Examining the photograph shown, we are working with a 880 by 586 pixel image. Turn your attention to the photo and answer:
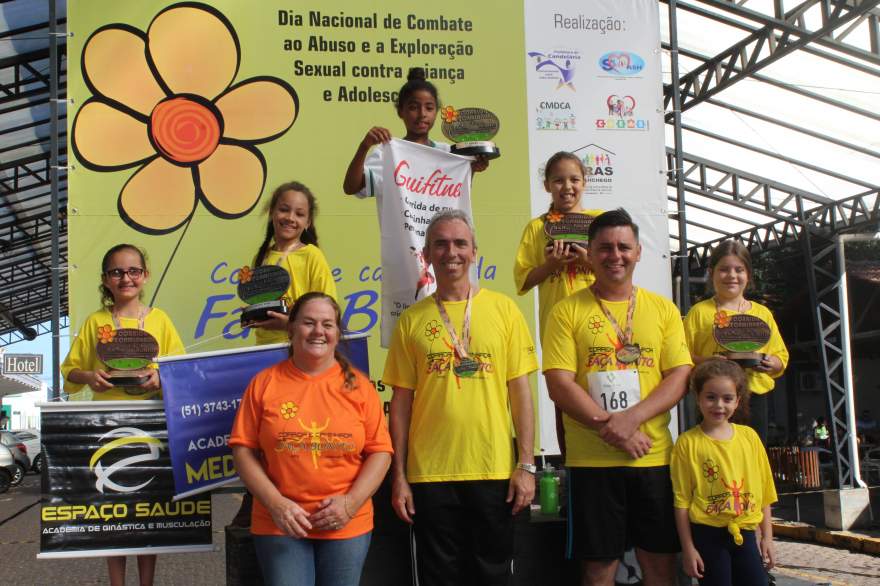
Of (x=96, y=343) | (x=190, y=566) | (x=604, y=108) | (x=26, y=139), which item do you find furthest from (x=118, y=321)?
(x=26, y=139)

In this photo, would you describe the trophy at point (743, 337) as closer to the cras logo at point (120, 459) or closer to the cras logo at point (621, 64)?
the cras logo at point (621, 64)

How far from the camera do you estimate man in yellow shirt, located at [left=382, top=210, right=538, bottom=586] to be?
9.78ft

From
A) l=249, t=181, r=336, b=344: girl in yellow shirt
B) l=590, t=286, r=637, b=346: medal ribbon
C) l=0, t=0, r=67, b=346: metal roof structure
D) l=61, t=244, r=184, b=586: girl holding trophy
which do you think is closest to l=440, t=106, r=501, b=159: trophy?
l=249, t=181, r=336, b=344: girl in yellow shirt

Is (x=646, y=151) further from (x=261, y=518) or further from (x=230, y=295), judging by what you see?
(x=261, y=518)

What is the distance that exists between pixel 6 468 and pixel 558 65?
15052mm

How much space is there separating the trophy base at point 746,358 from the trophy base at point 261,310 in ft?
6.54

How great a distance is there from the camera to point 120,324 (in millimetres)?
3883

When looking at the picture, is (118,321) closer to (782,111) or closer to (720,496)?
(720,496)

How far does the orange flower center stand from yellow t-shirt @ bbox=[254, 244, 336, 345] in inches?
52.1

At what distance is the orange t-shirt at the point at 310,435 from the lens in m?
2.77

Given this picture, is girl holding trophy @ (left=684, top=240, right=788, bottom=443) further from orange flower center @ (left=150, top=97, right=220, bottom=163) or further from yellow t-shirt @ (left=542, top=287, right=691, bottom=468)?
orange flower center @ (left=150, top=97, right=220, bottom=163)

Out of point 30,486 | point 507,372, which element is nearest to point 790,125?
point 507,372

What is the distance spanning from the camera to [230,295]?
4.92 meters

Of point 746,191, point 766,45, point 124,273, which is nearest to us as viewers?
point 124,273
